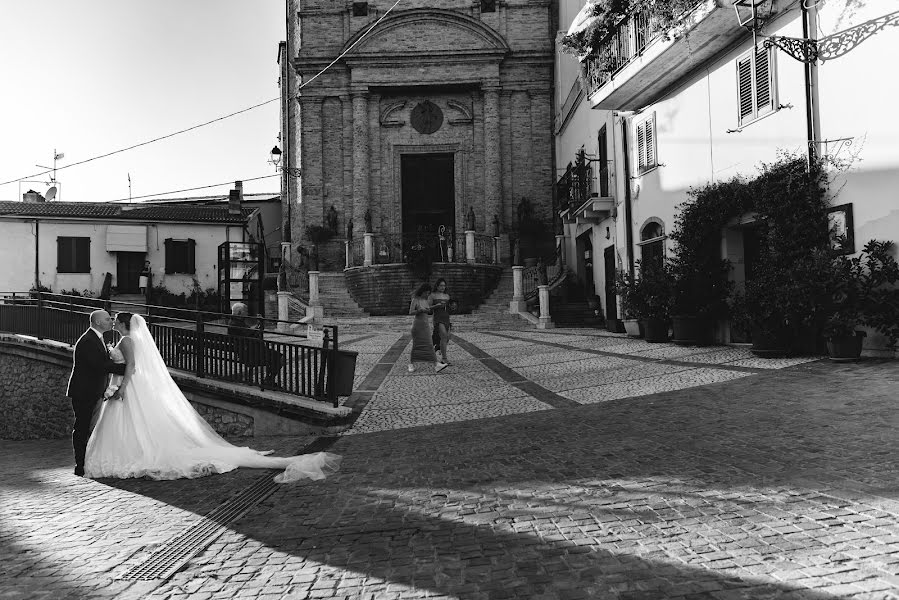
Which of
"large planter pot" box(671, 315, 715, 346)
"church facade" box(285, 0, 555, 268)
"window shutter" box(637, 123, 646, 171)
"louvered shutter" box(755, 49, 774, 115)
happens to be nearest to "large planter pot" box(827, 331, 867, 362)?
"large planter pot" box(671, 315, 715, 346)

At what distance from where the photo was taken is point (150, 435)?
19.7 ft

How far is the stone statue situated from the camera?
2616cm

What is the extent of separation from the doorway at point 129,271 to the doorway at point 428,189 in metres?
12.3

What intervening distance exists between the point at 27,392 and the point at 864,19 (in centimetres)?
1684

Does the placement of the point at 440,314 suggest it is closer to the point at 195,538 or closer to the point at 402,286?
the point at 195,538

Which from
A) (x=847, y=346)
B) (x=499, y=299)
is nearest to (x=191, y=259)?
(x=499, y=299)

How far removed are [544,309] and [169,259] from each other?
18.5 metres

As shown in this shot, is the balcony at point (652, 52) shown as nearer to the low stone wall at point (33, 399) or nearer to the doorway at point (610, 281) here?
the doorway at point (610, 281)

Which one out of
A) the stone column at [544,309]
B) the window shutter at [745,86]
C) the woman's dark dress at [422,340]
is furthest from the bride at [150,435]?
the stone column at [544,309]

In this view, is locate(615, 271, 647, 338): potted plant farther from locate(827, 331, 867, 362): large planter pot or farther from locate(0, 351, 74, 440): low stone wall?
locate(0, 351, 74, 440): low stone wall

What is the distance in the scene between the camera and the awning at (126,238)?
90.7 feet

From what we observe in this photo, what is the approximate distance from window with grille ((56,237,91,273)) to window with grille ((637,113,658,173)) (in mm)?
24200

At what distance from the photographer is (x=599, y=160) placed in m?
17.9

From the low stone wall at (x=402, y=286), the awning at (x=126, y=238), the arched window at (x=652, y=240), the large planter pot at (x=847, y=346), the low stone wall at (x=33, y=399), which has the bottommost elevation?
the low stone wall at (x=33, y=399)
